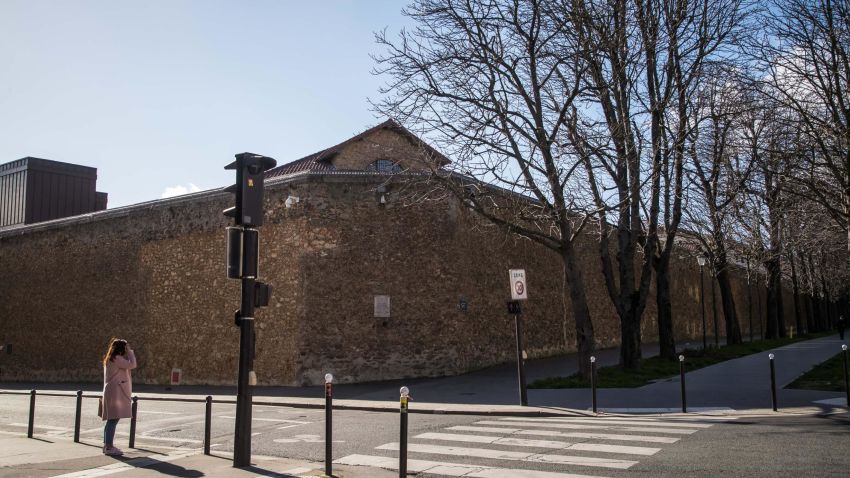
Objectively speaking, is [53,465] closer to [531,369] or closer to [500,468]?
[500,468]

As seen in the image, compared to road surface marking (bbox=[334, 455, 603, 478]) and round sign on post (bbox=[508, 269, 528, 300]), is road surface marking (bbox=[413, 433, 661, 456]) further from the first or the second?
round sign on post (bbox=[508, 269, 528, 300])

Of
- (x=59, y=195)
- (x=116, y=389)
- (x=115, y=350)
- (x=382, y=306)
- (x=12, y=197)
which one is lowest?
(x=116, y=389)

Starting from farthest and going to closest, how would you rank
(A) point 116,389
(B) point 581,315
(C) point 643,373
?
(C) point 643,373
(B) point 581,315
(A) point 116,389

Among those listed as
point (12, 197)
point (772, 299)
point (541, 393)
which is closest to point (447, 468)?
point (541, 393)

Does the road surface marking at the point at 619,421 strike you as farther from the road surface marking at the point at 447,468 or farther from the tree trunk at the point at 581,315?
the tree trunk at the point at 581,315

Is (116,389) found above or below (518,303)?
below

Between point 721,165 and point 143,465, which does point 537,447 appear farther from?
point 721,165

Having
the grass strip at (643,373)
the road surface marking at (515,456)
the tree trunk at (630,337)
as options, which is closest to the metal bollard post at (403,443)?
the road surface marking at (515,456)

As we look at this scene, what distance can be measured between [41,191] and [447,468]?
34.6 m

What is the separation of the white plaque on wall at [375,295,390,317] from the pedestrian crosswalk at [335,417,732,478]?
28.8 feet

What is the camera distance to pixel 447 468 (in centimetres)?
771

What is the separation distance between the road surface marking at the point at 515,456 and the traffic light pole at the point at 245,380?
198 cm

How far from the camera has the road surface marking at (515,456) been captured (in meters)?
7.61

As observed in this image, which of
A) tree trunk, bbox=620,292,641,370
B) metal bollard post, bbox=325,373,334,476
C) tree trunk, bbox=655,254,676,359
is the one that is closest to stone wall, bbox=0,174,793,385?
tree trunk, bbox=620,292,641,370
